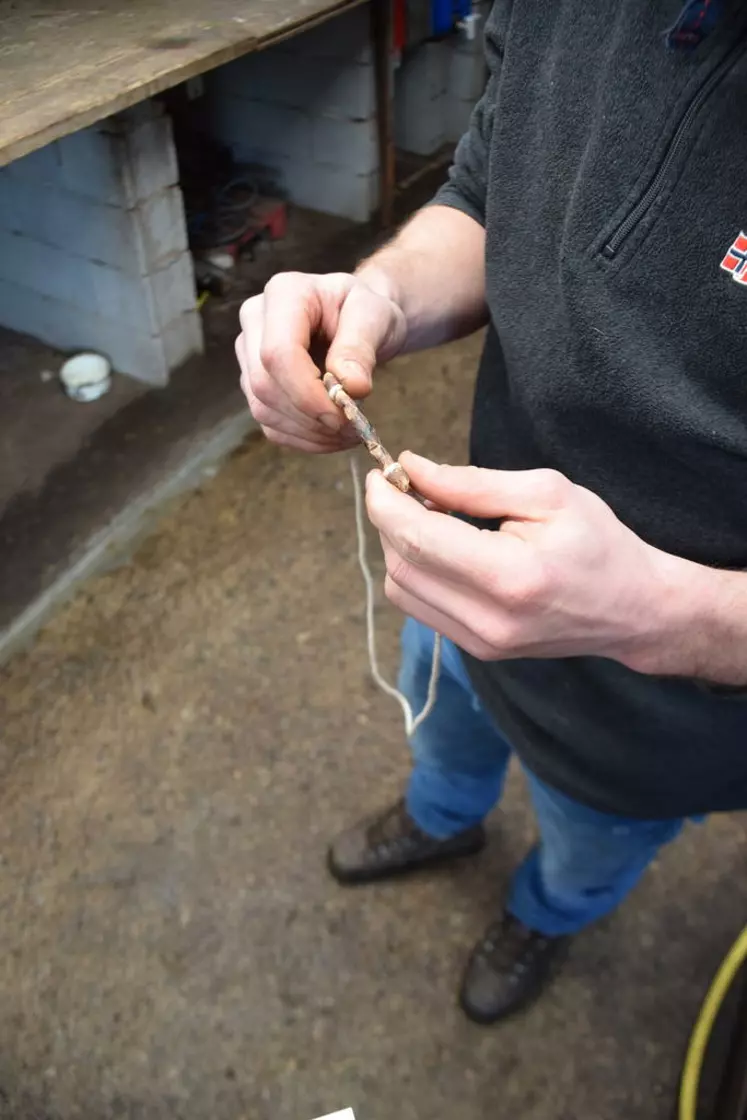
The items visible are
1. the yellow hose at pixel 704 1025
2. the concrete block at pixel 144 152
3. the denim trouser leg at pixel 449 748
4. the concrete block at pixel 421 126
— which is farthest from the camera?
the concrete block at pixel 421 126

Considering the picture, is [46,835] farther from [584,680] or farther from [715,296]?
[715,296]

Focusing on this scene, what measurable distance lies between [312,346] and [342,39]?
70.3 inches

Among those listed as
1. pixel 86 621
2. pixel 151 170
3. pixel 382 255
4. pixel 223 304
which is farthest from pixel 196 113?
pixel 382 255

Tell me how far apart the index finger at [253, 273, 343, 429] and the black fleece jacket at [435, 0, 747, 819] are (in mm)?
148

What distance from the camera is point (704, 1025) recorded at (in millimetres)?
1082

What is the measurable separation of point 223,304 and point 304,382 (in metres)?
1.64

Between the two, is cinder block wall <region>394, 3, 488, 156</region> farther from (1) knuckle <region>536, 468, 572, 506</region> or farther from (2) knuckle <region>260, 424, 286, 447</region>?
(1) knuckle <region>536, 468, 572, 506</region>

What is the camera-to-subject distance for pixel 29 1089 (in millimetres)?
1087

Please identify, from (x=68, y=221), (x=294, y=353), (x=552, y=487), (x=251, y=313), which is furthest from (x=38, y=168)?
(x=552, y=487)

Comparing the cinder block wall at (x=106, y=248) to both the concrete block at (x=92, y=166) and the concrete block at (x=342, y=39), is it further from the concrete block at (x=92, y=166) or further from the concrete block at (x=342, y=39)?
the concrete block at (x=342, y=39)

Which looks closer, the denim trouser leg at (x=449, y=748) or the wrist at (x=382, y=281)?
the wrist at (x=382, y=281)

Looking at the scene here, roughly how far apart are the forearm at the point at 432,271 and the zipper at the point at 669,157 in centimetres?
23

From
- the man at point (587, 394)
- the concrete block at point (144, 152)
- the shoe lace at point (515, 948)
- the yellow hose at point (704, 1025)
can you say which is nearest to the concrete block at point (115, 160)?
the concrete block at point (144, 152)

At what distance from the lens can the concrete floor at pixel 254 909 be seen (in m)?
1.10
